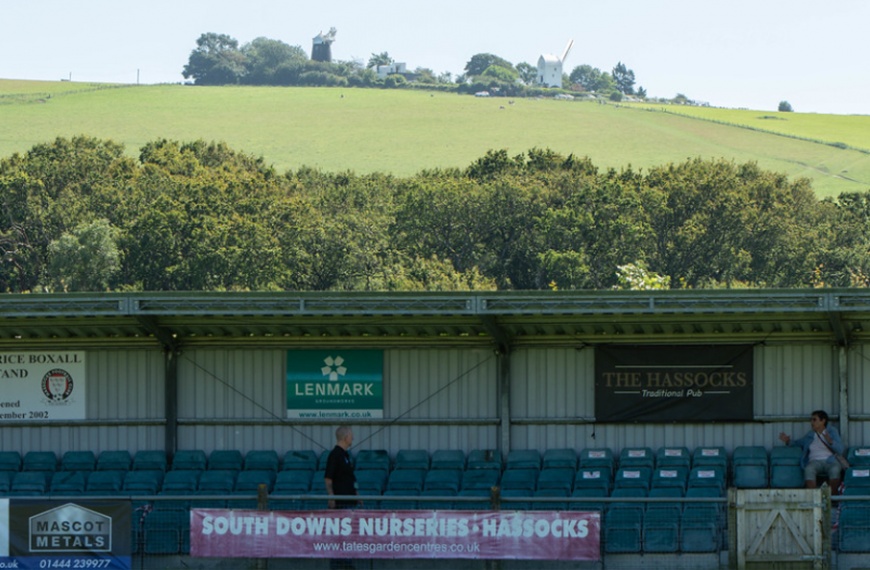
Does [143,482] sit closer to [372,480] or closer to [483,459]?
[372,480]

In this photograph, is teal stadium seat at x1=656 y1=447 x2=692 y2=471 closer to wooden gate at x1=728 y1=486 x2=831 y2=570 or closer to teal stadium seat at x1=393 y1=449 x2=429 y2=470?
teal stadium seat at x1=393 y1=449 x2=429 y2=470

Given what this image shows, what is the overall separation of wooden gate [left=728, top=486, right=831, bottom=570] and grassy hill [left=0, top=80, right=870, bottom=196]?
313 feet

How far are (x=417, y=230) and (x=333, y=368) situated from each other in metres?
56.3

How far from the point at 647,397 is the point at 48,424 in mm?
8870

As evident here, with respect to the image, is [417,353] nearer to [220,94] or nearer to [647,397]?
[647,397]

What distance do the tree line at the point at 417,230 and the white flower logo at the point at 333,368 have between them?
47.4m

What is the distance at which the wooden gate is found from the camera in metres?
14.8

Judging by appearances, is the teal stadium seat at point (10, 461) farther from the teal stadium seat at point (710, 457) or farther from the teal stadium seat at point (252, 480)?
the teal stadium seat at point (710, 457)

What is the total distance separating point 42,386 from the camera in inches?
826

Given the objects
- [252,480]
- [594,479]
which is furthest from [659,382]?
[252,480]

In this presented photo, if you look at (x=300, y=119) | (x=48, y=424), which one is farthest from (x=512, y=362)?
(x=300, y=119)

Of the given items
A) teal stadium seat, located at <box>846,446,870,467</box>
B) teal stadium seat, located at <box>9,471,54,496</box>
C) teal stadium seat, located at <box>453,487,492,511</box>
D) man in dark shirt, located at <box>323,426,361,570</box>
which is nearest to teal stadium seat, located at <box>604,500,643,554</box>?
teal stadium seat, located at <box>453,487,492,511</box>

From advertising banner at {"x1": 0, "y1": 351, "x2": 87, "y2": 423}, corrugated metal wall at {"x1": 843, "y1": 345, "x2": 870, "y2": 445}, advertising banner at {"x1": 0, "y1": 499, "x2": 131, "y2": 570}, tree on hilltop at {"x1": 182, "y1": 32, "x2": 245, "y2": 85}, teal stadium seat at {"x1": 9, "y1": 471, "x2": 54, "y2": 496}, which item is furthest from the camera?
tree on hilltop at {"x1": 182, "y1": 32, "x2": 245, "y2": 85}

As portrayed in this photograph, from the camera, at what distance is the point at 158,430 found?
20750 mm
